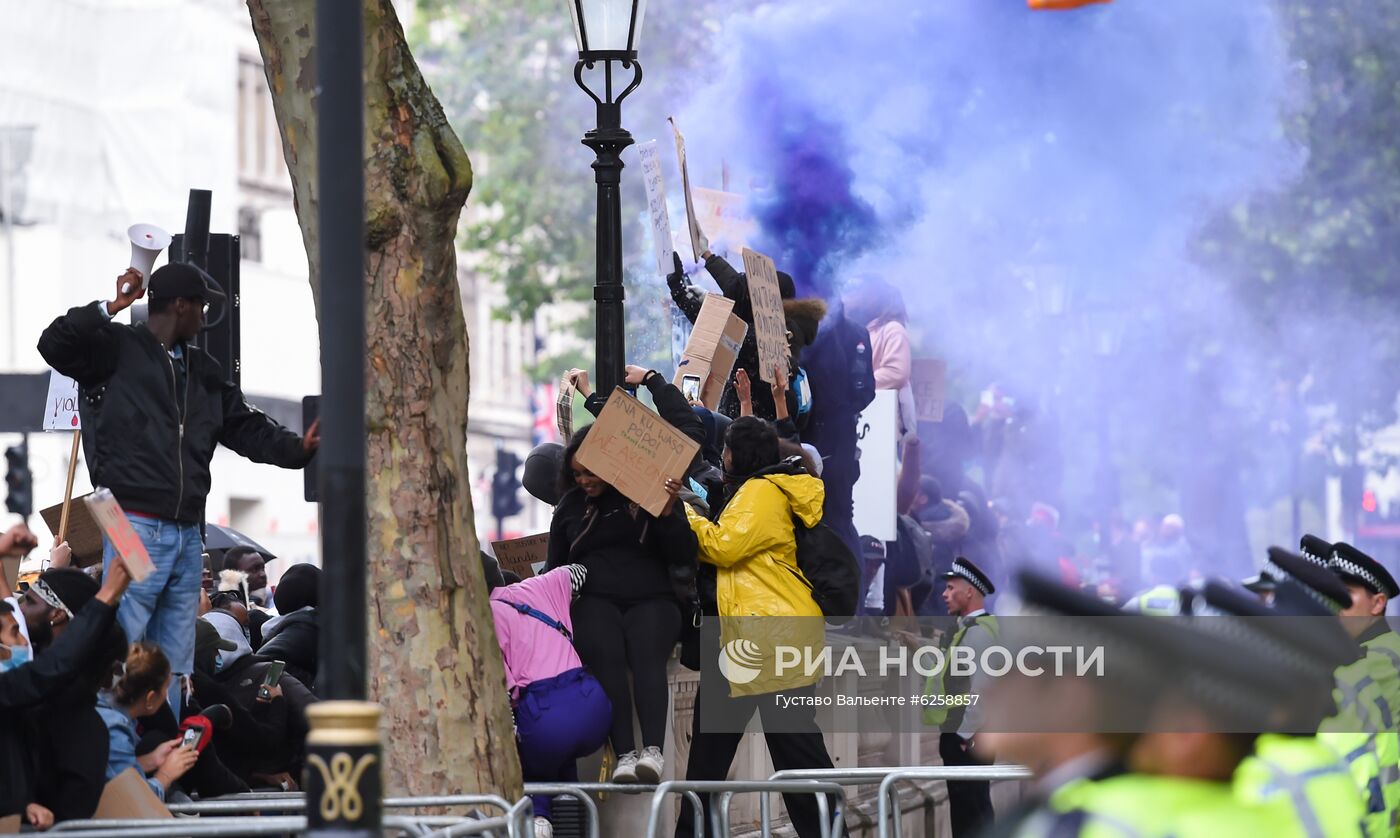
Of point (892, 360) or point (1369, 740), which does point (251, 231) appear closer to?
point (892, 360)

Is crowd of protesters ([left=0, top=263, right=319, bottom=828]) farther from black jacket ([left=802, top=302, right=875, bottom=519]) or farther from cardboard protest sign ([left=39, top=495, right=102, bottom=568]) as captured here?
black jacket ([left=802, top=302, right=875, bottom=519])

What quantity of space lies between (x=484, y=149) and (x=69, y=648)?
34417mm

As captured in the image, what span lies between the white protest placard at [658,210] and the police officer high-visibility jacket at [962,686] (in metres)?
2.30

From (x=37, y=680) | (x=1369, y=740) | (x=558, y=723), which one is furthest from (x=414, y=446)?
(x=1369, y=740)

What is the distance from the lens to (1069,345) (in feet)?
121

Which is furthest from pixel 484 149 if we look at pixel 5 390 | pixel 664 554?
pixel 664 554

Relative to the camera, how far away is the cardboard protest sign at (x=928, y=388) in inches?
651

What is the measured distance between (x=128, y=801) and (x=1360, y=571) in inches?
176

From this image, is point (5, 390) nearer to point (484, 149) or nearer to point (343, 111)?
point (343, 111)

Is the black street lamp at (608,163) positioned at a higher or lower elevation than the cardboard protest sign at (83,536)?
higher

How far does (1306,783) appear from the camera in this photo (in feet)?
12.6

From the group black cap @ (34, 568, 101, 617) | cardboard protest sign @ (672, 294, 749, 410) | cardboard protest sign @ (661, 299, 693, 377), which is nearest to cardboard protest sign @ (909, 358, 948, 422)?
cardboard protest sign @ (661, 299, 693, 377)

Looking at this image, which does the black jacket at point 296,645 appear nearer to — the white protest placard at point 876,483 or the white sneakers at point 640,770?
the white sneakers at point 640,770

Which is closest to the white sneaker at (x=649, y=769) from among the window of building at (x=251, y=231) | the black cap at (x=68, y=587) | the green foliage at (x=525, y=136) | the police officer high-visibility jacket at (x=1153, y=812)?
the black cap at (x=68, y=587)
